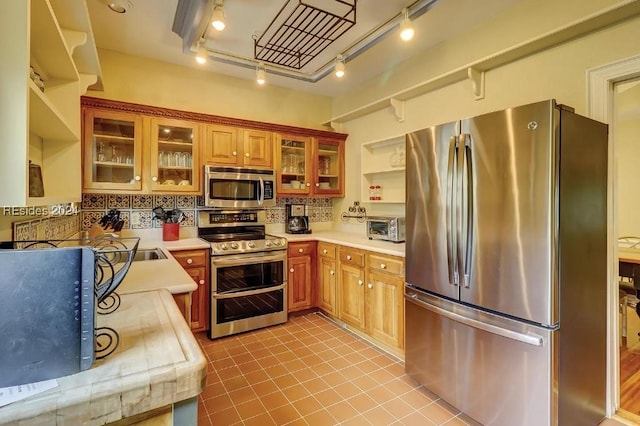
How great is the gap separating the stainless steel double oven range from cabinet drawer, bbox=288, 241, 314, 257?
0.35 feet

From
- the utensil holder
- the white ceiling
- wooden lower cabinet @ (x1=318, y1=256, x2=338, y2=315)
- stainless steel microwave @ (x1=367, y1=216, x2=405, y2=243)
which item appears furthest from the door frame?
the utensil holder

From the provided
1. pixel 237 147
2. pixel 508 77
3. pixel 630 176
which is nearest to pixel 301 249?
→ pixel 237 147

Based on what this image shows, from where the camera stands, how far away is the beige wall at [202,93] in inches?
120

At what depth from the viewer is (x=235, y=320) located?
3.08m

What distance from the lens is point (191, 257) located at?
2910 millimetres

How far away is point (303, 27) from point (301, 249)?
2.07 metres

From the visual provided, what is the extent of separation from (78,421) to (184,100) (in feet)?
10.7

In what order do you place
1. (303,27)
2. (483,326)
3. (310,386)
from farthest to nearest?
(303,27), (310,386), (483,326)

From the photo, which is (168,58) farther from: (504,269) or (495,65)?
(504,269)

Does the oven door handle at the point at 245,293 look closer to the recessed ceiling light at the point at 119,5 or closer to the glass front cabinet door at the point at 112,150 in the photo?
the glass front cabinet door at the point at 112,150

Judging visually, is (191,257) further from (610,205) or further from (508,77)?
(610,205)

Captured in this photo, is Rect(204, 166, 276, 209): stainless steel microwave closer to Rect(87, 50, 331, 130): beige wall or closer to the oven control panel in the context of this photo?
the oven control panel

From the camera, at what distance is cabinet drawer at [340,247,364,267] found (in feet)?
9.62

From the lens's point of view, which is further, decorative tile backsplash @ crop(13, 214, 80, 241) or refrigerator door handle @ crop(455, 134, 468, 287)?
refrigerator door handle @ crop(455, 134, 468, 287)
